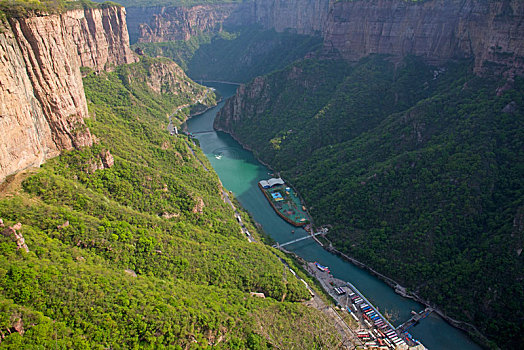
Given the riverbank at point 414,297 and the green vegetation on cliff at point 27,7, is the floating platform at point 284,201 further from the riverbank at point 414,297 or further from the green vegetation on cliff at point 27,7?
the green vegetation on cliff at point 27,7

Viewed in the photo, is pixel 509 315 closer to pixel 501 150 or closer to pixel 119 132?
pixel 501 150

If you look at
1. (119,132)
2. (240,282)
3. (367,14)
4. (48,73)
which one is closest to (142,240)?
(240,282)

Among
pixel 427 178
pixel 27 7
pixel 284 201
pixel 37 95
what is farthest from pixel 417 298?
pixel 27 7

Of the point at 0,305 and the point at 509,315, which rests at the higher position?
the point at 0,305

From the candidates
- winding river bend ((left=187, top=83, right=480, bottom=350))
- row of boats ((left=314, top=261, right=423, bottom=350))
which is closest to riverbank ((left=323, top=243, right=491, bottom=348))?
winding river bend ((left=187, top=83, right=480, bottom=350))

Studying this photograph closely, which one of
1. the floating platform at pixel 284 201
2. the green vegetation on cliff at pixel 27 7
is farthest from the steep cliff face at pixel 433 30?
the green vegetation on cliff at pixel 27 7

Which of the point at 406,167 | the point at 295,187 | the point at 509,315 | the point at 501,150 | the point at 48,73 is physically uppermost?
the point at 48,73
